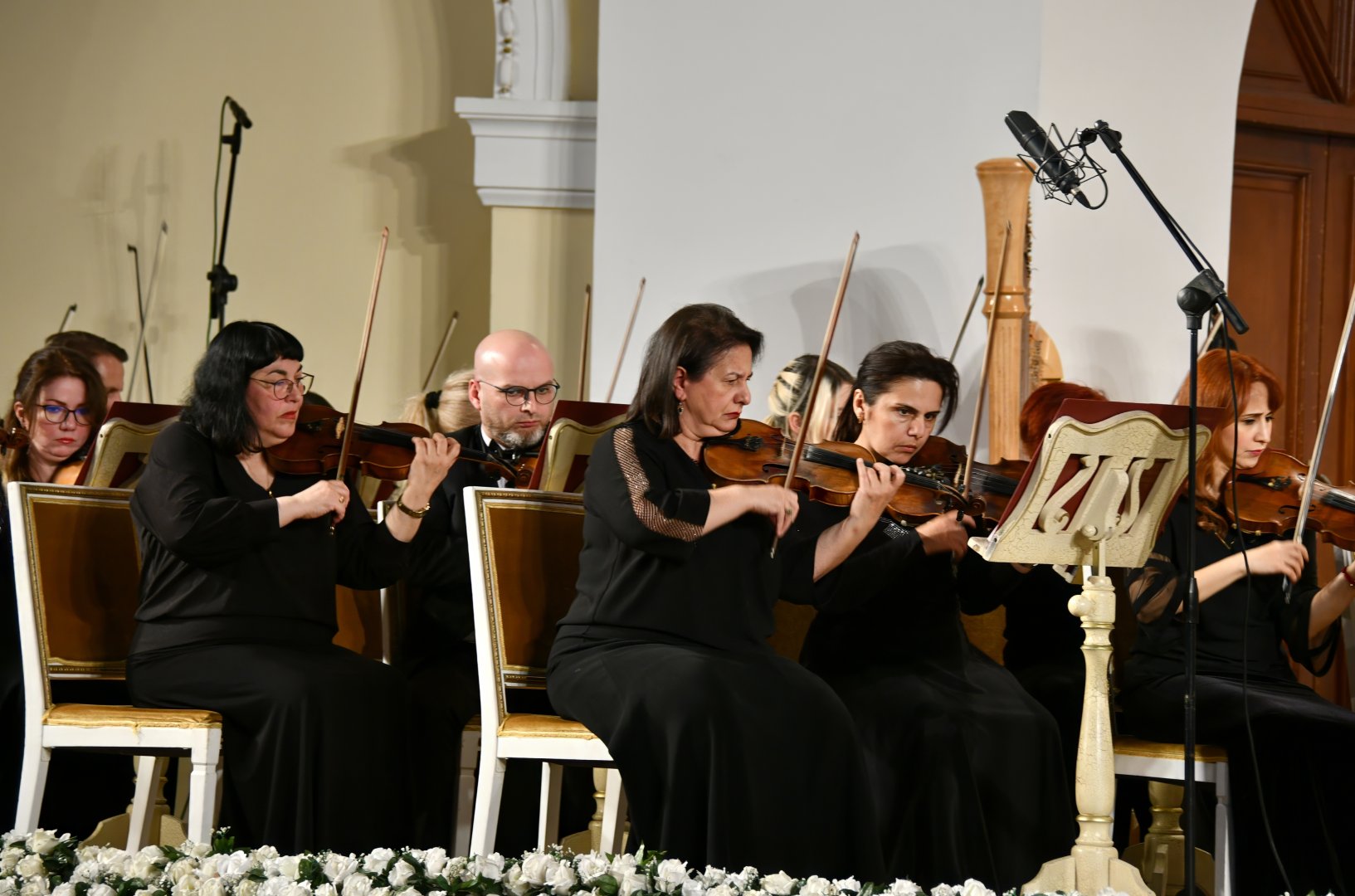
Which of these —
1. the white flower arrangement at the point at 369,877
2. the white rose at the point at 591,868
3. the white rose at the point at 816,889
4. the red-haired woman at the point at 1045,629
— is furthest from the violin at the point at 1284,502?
the white rose at the point at 591,868

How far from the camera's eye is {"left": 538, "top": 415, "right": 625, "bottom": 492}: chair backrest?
3.31 meters

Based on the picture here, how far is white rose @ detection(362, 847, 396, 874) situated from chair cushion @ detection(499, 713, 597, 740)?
0.80m

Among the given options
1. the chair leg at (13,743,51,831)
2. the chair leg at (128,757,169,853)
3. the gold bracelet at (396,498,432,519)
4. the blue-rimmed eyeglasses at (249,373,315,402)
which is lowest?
the chair leg at (128,757,169,853)

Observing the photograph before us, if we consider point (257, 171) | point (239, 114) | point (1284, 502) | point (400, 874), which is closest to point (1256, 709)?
point (1284, 502)

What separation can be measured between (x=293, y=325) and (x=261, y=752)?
2.50 m

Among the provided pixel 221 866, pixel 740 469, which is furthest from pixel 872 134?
pixel 221 866

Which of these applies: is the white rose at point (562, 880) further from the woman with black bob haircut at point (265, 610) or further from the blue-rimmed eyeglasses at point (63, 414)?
the blue-rimmed eyeglasses at point (63, 414)

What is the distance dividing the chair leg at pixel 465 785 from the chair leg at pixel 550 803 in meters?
0.14

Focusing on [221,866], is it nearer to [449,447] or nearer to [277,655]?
[277,655]

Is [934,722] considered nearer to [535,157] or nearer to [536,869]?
[536,869]

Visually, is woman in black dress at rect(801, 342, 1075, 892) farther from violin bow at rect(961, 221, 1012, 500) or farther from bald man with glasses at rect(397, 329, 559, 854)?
bald man with glasses at rect(397, 329, 559, 854)

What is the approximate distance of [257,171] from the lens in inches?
204

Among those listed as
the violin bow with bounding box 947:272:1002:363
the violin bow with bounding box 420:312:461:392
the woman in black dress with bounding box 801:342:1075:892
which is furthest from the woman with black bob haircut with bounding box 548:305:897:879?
the violin bow with bounding box 420:312:461:392

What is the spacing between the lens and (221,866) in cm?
190
